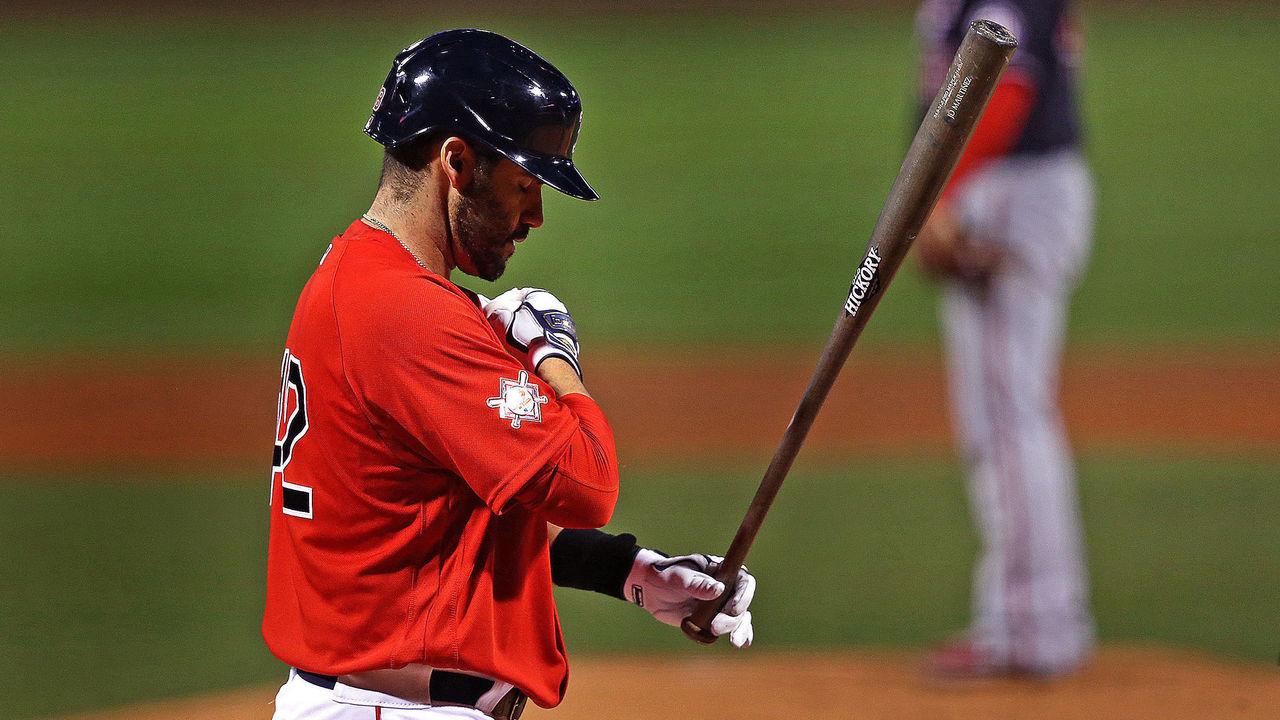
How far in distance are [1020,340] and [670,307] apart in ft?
26.1

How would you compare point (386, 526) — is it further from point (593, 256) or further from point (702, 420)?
point (593, 256)

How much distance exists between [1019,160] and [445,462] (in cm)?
318

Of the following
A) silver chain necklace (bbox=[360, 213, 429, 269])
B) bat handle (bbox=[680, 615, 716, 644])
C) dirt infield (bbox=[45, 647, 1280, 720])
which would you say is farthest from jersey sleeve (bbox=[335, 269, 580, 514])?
dirt infield (bbox=[45, 647, 1280, 720])

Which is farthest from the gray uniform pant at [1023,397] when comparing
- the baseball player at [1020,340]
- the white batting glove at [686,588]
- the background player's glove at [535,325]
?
the background player's glove at [535,325]

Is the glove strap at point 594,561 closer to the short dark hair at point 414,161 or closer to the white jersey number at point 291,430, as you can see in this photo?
the white jersey number at point 291,430

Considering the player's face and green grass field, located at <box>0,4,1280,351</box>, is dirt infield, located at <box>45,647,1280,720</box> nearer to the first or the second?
the player's face

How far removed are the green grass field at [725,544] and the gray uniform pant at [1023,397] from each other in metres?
0.75

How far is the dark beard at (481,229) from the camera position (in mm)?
2170

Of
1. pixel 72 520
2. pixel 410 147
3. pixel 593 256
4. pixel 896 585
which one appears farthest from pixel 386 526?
pixel 593 256

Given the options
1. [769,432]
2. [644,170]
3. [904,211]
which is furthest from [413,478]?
[644,170]

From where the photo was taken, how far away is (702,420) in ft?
28.9

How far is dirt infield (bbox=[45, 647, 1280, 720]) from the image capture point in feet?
14.3

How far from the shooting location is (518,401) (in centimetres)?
201

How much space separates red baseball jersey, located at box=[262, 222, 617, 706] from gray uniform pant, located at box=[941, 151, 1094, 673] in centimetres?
277
